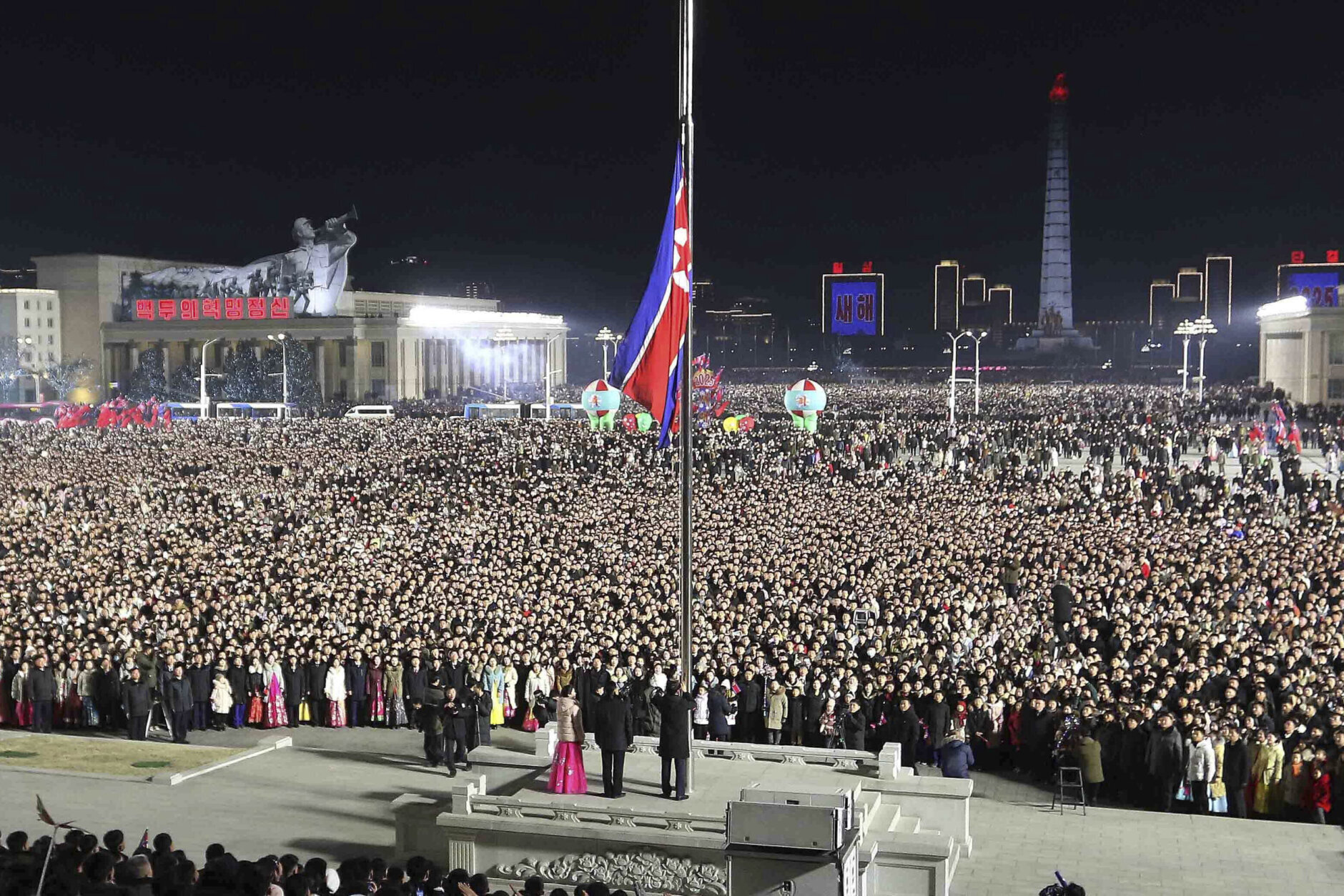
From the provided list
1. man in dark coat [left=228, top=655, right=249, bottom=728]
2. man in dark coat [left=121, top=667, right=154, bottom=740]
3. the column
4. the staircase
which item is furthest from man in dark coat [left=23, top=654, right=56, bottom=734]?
the column

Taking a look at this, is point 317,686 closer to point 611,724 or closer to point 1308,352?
point 611,724

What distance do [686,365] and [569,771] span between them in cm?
418

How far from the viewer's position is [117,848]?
9836mm

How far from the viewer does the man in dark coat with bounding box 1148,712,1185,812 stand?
15297 millimetres

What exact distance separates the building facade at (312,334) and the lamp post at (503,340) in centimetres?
18

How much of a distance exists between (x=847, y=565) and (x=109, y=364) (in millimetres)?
104356

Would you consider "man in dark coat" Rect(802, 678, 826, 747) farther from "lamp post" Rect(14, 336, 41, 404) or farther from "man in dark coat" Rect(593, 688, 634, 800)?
"lamp post" Rect(14, 336, 41, 404)

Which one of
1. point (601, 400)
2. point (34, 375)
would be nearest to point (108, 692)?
point (601, 400)

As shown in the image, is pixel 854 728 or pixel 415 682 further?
pixel 415 682

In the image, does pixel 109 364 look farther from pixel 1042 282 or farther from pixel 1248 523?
pixel 1042 282

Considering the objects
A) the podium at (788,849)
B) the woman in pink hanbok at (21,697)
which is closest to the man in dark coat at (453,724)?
the woman in pink hanbok at (21,697)

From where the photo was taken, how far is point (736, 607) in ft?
73.8

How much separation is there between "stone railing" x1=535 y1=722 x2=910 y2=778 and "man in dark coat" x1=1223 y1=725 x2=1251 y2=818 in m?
3.44

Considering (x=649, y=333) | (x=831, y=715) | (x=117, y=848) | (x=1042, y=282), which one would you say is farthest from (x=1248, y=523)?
(x=1042, y=282)
